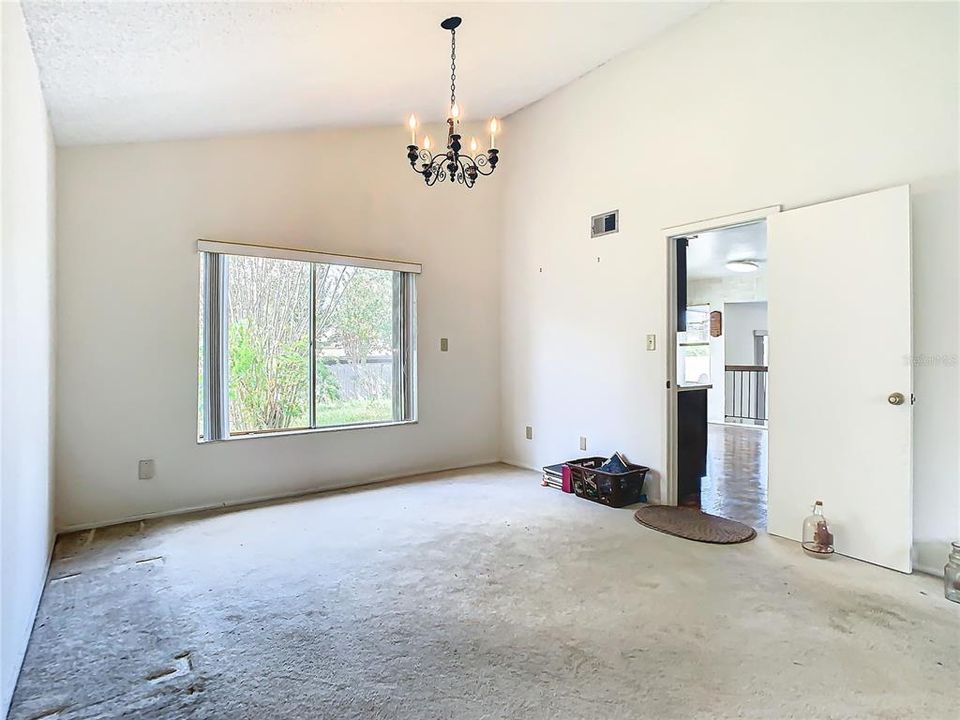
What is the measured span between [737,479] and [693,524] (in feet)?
5.40

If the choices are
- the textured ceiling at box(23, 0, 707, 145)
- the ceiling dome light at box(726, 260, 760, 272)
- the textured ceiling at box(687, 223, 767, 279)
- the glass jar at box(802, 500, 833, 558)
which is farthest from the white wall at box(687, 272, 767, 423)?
the glass jar at box(802, 500, 833, 558)

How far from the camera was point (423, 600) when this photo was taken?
2.50 meters

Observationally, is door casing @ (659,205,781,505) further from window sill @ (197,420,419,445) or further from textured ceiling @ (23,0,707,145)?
window sill @ (197,420,419,445)

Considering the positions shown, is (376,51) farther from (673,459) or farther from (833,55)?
(673,459)

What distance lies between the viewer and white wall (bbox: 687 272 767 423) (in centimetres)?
922

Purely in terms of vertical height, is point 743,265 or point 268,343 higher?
point 743,265

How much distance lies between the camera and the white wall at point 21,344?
1.74 m

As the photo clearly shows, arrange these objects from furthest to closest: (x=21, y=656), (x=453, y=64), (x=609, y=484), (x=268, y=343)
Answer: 1. (x=268, y=343)
2. (x=609, y=484)
3. (x=453, y=64)
4. (x=21, y=656)

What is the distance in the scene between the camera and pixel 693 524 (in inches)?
140

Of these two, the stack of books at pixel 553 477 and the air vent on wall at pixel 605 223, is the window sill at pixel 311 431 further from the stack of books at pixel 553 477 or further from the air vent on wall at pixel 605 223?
the air vent on wall at pixel 605 223

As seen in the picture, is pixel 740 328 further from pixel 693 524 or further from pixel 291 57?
pixel 291 57

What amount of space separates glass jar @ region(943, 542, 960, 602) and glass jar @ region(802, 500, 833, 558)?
53 centimetres

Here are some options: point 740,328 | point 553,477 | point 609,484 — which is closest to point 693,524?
point 609,484

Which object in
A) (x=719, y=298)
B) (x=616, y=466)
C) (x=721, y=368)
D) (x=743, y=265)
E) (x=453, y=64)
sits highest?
(x=453, y=64)
